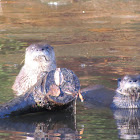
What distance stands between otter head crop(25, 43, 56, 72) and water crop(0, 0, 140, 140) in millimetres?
556

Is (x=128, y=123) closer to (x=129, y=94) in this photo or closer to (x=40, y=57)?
(x=129, y=94)

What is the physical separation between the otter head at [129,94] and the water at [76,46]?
364 millimetres

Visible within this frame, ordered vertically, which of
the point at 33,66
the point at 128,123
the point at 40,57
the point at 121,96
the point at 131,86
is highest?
the point at 40,57

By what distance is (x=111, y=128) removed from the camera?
5441mm

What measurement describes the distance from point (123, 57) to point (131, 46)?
3.70 feet

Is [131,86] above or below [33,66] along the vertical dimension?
below

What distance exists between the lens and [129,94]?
22.7 ft

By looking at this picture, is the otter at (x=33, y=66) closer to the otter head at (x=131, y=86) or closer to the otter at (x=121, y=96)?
the otter at (x=121, y=96)

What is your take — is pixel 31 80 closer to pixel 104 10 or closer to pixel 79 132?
pixel 79 132

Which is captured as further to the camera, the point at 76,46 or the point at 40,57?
the point at 76,46

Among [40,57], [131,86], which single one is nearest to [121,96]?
[131,86]

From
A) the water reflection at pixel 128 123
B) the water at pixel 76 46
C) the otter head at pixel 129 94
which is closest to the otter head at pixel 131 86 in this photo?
the otter head at pixel 129 94

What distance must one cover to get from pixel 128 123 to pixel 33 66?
7.26ft

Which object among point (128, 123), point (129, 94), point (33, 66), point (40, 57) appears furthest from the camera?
point (33, 66)
